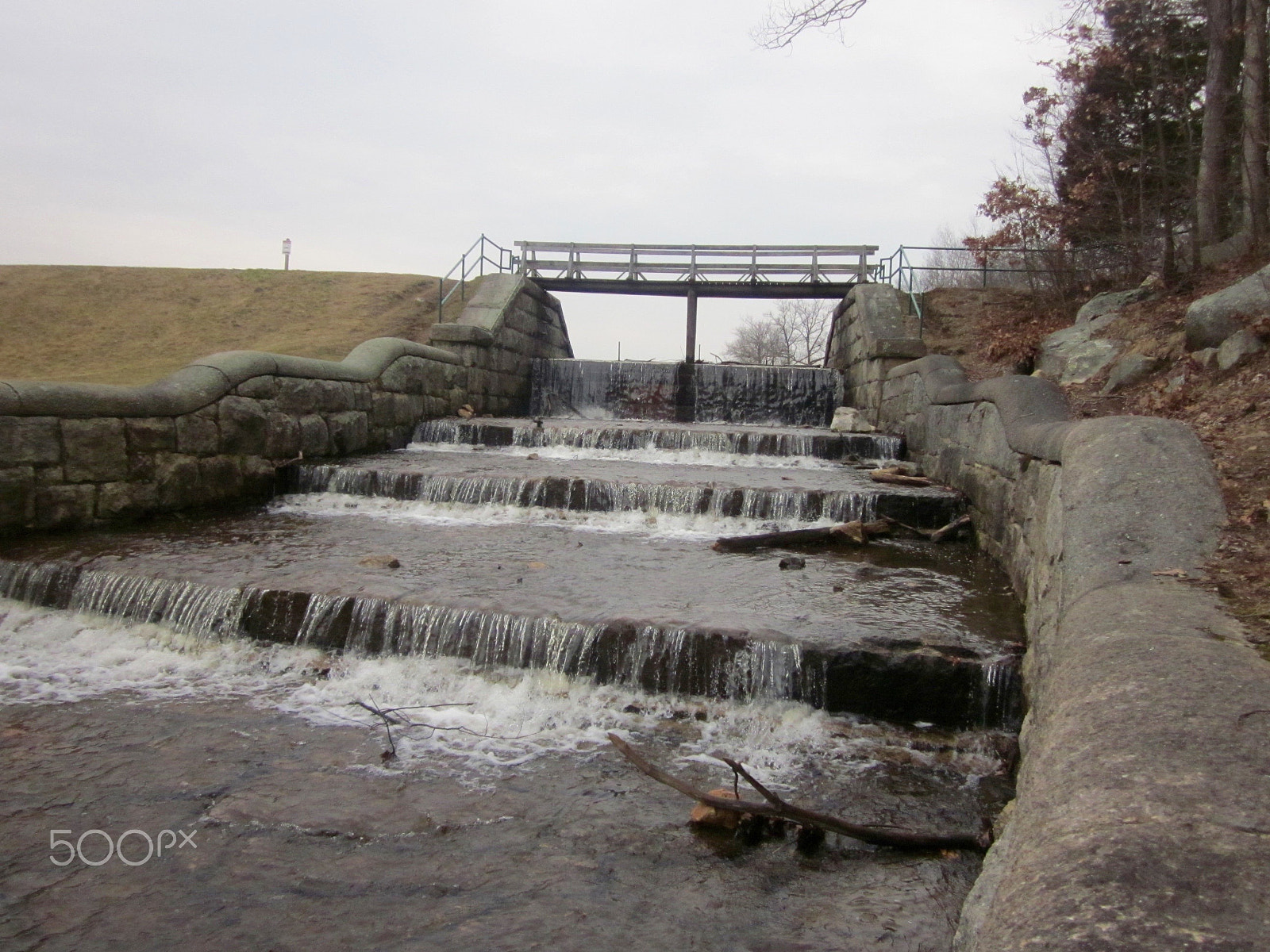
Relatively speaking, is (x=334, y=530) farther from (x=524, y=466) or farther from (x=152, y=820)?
(x=152, y=820)

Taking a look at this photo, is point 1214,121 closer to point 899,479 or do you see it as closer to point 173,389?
point 899,479

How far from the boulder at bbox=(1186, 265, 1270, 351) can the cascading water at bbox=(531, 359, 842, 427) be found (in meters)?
9.03

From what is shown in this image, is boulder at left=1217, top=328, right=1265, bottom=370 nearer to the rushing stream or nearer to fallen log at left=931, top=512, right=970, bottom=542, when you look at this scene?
fallen log at left=931, top=512, right=970, bottom=542

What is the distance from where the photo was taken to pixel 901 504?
761cm

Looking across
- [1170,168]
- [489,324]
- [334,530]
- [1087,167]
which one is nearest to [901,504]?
[334,530]

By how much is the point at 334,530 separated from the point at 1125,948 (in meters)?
7.02

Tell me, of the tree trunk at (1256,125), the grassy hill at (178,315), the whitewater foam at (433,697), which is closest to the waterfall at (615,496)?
the whitewater foam at (433,697)

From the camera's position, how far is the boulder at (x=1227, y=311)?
21.8 feet

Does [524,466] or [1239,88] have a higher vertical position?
[1239,88]

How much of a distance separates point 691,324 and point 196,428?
43.0ft

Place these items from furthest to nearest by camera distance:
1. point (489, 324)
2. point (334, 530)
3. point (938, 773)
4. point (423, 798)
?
point (489, 324), point (334, 530), point (938, 773), point (423, 798)

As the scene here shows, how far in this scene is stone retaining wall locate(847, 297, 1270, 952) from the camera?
4.49 feet

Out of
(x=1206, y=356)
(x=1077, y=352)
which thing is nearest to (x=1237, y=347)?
(x=1206, y=356)

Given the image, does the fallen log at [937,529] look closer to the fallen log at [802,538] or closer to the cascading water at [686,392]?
the fallen log at [802,538]
